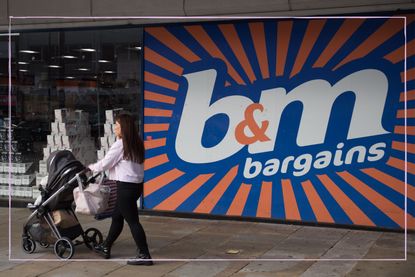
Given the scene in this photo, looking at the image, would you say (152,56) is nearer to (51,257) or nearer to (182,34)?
(182,34)

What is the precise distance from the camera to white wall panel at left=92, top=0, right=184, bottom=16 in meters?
8.88

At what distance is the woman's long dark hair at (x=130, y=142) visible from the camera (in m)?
6.71

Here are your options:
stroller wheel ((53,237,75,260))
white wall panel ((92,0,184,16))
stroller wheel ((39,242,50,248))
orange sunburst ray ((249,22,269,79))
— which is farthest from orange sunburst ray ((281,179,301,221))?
stroller wheel ((39,242,50,248))

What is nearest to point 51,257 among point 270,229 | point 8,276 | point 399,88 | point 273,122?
point 8,276

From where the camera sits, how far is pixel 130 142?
673cm

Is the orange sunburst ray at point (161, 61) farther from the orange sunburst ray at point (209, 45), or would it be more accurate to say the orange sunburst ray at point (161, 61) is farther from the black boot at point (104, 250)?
the black boot at point (104, 250)

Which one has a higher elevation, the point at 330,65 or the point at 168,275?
the point at 330,65

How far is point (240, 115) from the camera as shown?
9086mm

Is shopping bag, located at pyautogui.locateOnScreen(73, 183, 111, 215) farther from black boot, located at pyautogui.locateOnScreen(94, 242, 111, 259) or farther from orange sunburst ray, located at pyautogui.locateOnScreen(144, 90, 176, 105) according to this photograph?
orange sunburst ray, located at pyautogui.locateOnScreen(144, 90, 176, 105)

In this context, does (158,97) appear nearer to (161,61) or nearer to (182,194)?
(161,61)

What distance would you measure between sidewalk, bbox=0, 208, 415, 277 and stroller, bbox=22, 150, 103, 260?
167 mm

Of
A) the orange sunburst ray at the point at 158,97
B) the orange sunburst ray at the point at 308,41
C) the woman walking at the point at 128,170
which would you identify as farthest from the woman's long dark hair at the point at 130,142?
the orange sunburst ray at the point at 308,41

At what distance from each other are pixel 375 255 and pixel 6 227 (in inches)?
208

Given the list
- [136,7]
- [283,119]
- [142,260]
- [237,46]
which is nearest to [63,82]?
[136,7]
